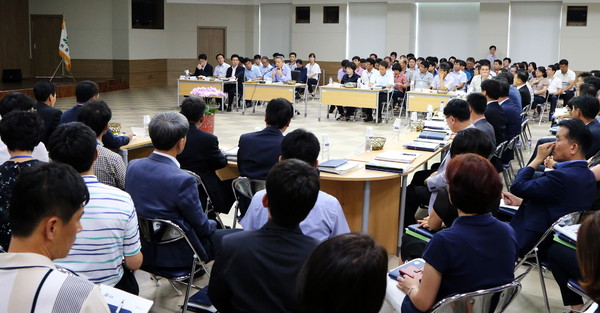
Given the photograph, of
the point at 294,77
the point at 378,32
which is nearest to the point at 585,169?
the point at 294,77

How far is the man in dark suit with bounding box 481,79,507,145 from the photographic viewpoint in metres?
5.98

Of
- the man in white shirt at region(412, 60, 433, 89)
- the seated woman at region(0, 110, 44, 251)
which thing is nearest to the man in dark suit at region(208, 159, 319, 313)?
the seated woman at region(0, 110, 44, 251)

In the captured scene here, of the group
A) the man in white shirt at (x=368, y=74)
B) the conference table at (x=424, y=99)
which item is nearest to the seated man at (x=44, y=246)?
the conference table at (x=424, y=99)

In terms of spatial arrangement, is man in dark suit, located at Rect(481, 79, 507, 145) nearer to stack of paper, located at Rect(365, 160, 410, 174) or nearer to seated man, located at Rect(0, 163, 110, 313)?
stack of paper, located at Rect(365, 160, 410, 174)

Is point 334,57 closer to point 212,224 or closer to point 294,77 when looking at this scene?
point 294,77

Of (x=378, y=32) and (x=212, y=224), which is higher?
(x=378, y=32)

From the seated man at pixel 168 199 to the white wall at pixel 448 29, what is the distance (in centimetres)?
1580

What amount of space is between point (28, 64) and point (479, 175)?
18.0 meters

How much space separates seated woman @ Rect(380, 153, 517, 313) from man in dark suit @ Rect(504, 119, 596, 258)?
1.12m

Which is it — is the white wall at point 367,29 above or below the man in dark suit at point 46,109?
above

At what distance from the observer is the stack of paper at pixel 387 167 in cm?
450

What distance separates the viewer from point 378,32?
1864cm

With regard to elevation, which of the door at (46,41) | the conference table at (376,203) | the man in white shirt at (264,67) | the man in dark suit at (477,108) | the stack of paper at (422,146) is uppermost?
the door at (46,41)

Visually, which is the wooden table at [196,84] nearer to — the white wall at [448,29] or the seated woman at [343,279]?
the white wall at [448,29]
